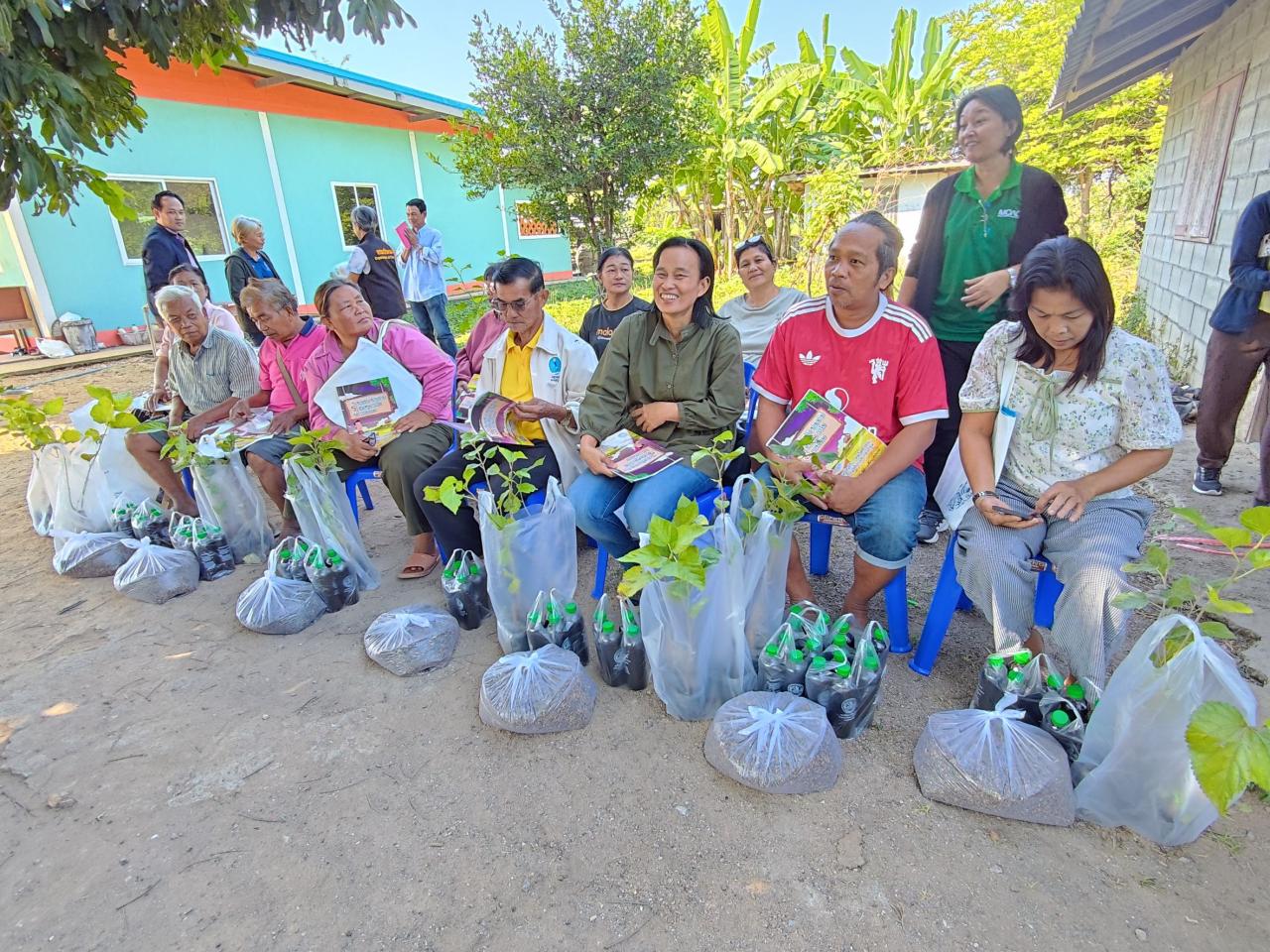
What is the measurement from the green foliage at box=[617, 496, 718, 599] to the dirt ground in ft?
1.84

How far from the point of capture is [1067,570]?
1.89 meters

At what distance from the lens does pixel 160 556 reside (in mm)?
2980

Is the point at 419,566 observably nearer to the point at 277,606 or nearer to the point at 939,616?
the point at 277,606

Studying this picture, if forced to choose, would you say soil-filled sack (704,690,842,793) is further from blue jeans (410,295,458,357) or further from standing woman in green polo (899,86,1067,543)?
blue jeans (410,295,458,357)

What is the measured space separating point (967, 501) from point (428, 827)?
1.88m

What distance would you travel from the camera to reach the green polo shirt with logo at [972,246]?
2592mm

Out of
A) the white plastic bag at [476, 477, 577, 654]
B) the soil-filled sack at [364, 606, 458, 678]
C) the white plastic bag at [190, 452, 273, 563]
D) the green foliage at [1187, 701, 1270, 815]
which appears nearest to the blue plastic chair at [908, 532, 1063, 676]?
the green foliage at [1187, 701, 1270, 815]

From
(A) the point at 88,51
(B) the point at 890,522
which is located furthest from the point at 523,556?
(A) the point at 88,51

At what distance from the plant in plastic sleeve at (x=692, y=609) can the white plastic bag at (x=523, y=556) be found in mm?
514

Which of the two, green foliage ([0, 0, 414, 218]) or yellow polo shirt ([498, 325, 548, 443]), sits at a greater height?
green foliage ([0, 0, 414, 218])

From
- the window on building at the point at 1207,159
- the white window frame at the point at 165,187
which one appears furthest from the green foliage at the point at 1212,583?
the white window frame at the point at 165,187

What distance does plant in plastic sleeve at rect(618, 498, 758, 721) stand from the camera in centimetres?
179

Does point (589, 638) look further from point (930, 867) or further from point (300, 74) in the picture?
point (300, 74)

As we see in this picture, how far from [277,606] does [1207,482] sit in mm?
4389
